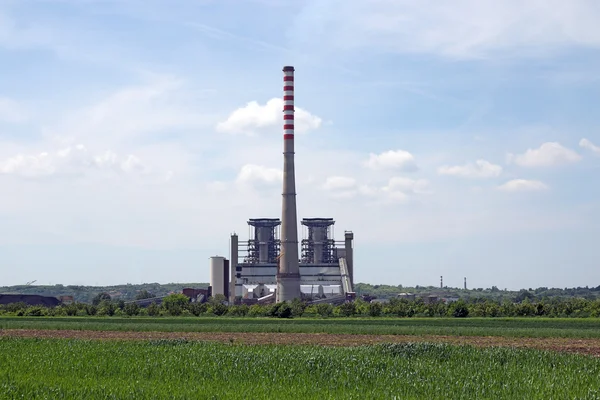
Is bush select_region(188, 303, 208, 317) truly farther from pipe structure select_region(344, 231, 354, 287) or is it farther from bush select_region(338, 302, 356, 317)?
pipe structure select_region(344, 231, 354, 287)

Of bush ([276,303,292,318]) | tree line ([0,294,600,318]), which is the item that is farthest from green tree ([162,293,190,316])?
bush ([276,303,292,318])

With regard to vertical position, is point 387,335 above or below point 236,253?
below

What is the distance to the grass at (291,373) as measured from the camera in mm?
19656

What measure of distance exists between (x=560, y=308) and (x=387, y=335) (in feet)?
124

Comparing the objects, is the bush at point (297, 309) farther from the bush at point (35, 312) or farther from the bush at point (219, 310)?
the bush at point (35, 312)

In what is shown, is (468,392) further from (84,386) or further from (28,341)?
(28,341)

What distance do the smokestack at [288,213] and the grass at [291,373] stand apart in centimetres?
6175

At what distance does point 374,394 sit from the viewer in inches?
767

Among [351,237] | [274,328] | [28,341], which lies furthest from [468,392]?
[351,237]

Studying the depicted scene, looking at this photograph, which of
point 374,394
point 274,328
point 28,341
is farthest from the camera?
point 274,328

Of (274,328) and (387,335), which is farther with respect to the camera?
(274,328)

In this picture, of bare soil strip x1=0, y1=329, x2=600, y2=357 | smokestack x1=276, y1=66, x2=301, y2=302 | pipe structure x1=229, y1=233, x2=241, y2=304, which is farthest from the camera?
pipe structure x1=229, y1=233, x2=241, y2=304

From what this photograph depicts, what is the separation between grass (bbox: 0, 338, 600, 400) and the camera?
774 inches

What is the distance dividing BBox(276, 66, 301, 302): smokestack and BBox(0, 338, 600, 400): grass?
203 feet
